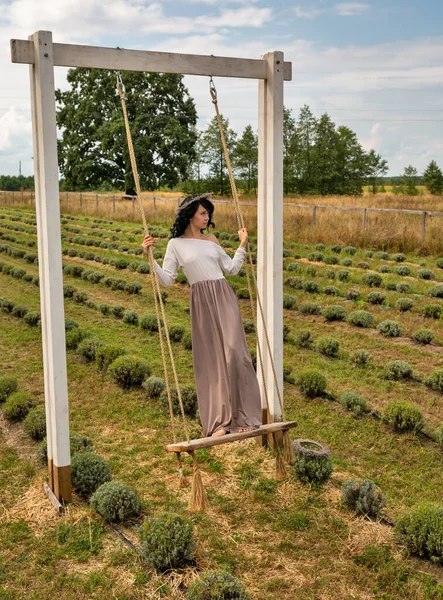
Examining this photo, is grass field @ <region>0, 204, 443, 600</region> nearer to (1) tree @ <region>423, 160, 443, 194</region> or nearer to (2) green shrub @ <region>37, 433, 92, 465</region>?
(2) green shrub @ <region>37, 433, 92, 465</region>

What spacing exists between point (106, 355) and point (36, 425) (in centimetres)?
250

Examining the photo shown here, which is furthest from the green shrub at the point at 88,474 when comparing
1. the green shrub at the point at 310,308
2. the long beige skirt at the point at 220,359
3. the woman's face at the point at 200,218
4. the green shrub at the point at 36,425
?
the green shrub at the point at 310,308

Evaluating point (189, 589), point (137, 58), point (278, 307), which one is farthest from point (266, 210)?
point (189, 589)

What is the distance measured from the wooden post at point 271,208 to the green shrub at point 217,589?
234cm

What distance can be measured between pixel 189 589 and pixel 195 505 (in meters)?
0.66

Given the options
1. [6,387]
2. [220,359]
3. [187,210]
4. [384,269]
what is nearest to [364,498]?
[220,359]

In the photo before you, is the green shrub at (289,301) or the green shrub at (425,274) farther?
the green shrub at (425,274)

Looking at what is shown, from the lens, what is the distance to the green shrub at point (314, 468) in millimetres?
6238

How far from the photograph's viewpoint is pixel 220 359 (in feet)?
19.0

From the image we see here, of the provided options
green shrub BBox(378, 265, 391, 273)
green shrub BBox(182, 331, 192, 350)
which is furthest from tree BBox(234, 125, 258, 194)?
green shrub BBox(182, 331, 192, 350)

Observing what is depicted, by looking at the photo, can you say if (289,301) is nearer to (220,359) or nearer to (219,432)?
(220,359)

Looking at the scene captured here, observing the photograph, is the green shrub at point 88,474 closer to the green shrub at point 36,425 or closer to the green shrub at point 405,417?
the green shrub at point 36,425

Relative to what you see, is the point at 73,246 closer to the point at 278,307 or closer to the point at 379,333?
the point at 379,333

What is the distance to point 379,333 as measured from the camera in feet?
38.7
